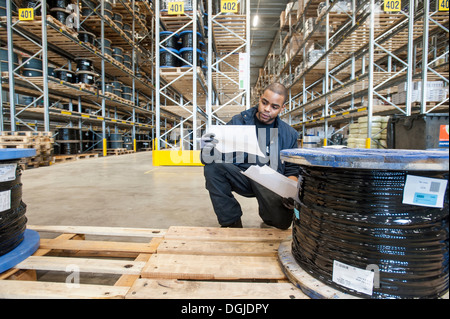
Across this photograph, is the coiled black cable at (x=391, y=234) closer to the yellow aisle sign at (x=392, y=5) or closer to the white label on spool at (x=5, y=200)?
the white label on spool at (x=5, y=200)

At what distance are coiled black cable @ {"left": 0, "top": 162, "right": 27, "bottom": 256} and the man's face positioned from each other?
178 cm

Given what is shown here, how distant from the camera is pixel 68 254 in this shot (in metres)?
1.60

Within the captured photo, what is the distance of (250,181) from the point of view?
1.94m

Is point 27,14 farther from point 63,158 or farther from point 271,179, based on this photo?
point 271,179

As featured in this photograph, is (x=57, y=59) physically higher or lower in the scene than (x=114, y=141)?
higher

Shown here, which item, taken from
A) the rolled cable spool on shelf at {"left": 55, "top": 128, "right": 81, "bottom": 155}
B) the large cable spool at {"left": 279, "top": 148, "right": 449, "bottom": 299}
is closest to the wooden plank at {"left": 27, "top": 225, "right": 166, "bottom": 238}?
the large cable spool at {"left": 279, "top": 148, "right": 449, "bottom": 299}

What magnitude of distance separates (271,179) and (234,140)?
2.59 feet

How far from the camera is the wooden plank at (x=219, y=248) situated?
1.32 meters

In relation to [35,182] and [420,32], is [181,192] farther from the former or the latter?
[420,32]

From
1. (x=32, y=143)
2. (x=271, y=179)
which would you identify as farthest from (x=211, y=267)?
(x=32, y=143)

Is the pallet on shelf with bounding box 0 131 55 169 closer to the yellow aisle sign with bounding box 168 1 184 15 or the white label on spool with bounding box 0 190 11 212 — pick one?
the yellow aisle sign with bounding box 168 1 184 15

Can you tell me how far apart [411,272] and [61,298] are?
4.25ft

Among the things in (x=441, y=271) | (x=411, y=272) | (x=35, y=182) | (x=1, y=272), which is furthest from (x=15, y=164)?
(x=35, y=182)

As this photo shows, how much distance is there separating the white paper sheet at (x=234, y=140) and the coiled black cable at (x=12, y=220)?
4.21 ft
